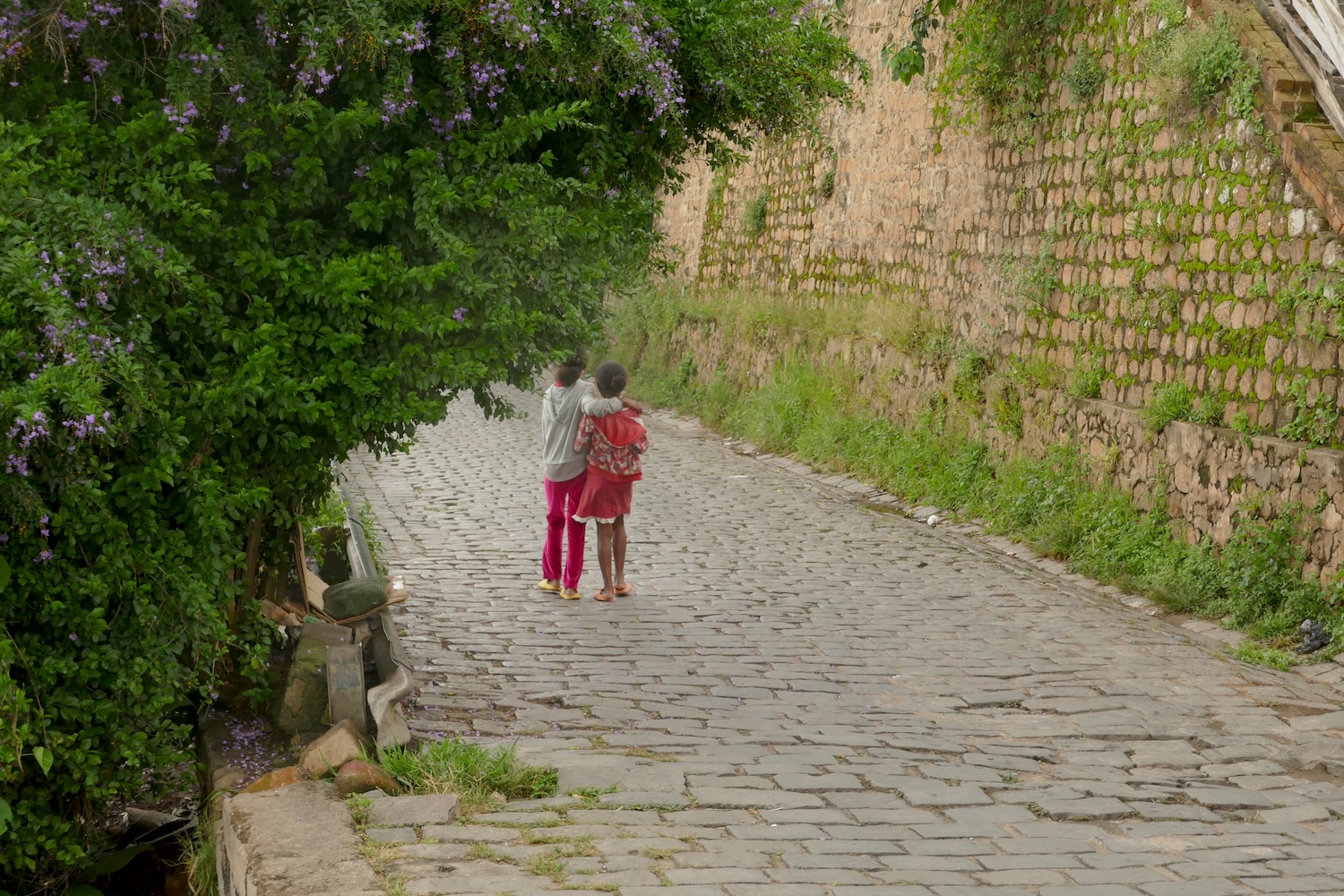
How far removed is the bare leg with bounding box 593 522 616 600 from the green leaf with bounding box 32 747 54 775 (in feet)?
14.2

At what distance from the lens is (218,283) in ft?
17.5

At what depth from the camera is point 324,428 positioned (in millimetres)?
5621

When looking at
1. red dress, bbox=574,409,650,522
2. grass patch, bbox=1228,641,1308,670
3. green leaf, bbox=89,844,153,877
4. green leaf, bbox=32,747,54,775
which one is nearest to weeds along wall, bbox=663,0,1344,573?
grass patch, bbox=1228,641,1308,670

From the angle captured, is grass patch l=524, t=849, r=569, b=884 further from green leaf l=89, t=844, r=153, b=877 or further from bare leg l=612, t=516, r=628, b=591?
bare leg l=612, t=516, r=628, b=591

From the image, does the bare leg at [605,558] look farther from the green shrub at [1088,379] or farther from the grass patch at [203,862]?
the green shrub at [1088,379]

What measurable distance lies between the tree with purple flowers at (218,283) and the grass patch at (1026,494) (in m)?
4.59

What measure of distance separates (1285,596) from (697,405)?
11.9 meters

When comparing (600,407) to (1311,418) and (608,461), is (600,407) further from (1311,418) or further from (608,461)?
(1311,418)

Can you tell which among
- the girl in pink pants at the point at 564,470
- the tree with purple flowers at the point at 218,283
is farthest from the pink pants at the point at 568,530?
the tree with purple flowers at the point at 218,283

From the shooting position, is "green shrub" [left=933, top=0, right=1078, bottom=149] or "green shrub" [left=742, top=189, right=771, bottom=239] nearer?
"green shrub" [left=933, top=0, right=1078, bottom=149]

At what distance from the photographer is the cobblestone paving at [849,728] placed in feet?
14.6

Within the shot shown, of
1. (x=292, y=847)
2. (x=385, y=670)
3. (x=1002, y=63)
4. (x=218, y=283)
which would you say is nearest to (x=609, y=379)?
(x=385, y=670)

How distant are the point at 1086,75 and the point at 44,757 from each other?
9.21m

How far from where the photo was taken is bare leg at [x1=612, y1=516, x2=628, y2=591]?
29.1 feet
